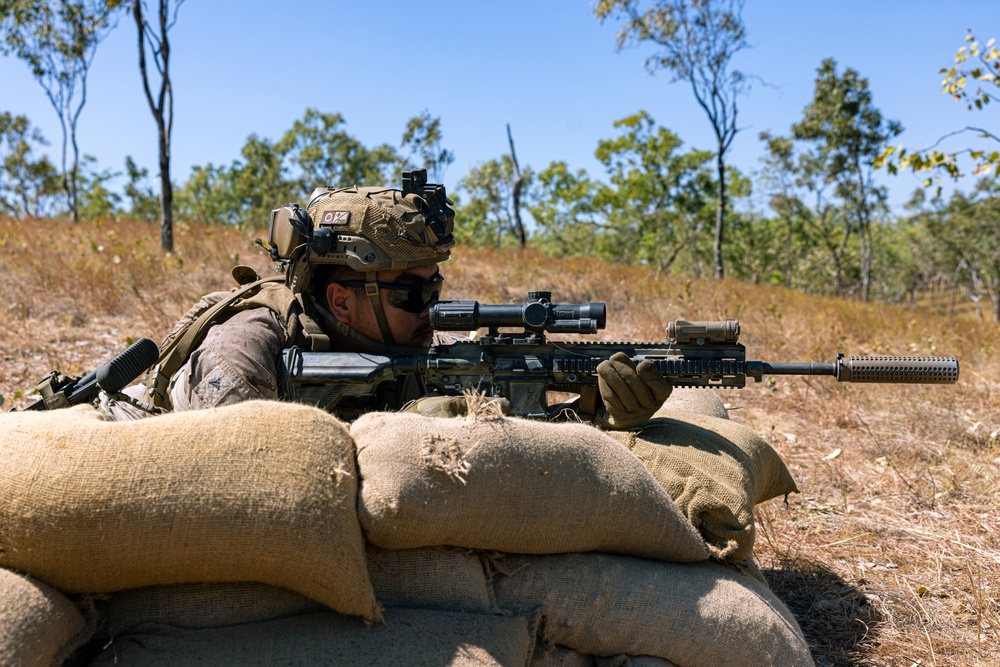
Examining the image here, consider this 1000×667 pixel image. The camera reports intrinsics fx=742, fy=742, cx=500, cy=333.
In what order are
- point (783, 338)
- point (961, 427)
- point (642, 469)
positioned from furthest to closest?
point (783, 338)
point (961, 427)
point (642, 469)

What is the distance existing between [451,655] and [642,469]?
79 cm

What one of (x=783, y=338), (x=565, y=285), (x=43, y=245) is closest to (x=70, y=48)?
(x=43, y=245)

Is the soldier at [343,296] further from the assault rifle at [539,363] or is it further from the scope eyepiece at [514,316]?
the scope eyepiece at [514,316]

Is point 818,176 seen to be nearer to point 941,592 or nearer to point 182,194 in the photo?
point 941,592

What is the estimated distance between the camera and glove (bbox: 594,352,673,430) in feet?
8.72

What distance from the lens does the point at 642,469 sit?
2.23 meters

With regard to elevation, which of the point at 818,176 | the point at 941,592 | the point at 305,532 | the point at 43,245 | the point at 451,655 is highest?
the point at 818,176

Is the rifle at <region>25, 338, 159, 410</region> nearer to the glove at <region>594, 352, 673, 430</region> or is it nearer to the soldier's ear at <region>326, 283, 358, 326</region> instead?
the soldier's ear at <region>326, 283, 358, 326</region>

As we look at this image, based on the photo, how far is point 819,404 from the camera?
600 centimetres

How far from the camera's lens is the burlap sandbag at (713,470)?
242 centimetres

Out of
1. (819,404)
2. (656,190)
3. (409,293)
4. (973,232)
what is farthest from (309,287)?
(973,232)

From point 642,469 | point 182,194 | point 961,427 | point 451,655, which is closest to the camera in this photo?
point 451,655

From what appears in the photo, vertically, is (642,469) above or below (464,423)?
below

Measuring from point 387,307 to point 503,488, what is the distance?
1444 millimetres
